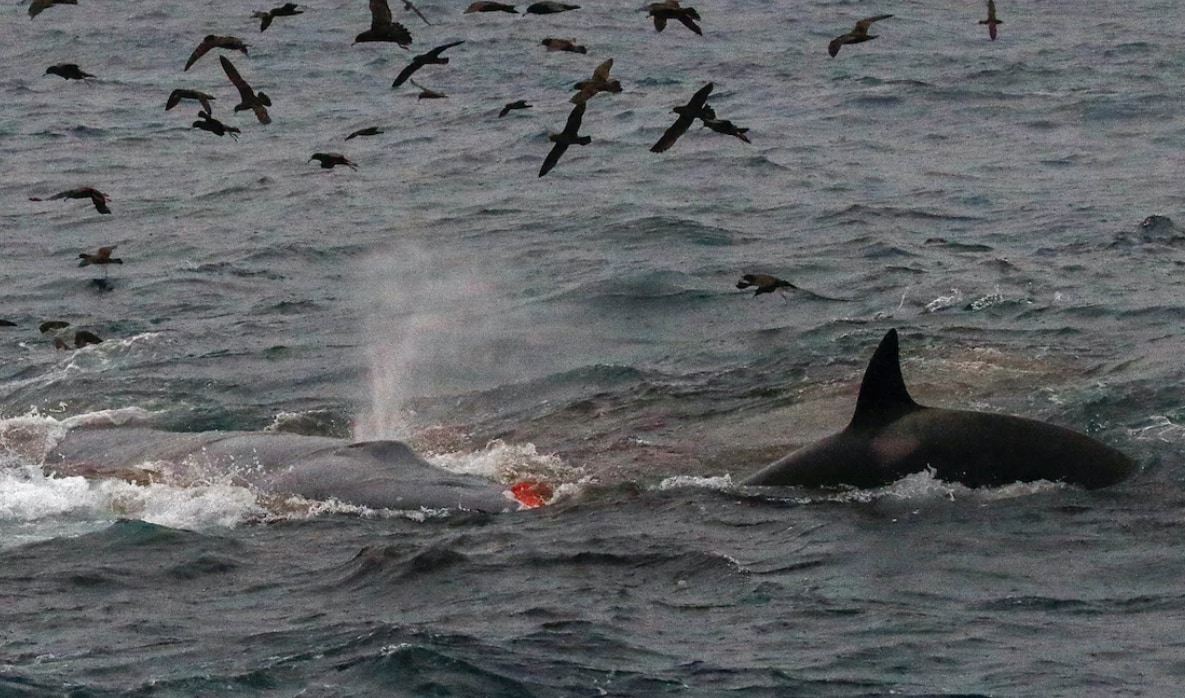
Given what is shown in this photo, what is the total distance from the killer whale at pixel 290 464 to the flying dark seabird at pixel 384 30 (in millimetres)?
Result: 3471

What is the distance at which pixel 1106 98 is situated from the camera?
36750 millimetres

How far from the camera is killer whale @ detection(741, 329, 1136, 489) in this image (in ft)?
51.1

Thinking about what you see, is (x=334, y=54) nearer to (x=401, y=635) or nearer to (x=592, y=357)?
(x=592, y=357)

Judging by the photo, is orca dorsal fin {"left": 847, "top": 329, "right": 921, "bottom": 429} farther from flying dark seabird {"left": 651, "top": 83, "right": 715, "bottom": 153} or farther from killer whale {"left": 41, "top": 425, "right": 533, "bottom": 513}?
killer whale {"left": 41, "top": 425, "right": 533, "bottom": 513}

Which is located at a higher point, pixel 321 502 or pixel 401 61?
pixel 321 502

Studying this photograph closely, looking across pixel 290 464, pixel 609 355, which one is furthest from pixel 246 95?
pixel 609 355

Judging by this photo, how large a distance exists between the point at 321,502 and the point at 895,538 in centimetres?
492

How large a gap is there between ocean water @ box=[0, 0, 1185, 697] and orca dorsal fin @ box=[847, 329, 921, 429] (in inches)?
27.0

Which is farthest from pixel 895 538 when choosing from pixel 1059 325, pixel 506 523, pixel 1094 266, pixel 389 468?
pixel 1094 266

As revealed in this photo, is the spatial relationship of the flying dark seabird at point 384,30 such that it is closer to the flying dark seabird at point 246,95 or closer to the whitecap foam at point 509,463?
the flying dark seabird at point 246,95

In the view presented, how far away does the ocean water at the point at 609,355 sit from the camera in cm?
1306

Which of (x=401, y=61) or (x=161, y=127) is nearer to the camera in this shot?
(x=161, y=127)

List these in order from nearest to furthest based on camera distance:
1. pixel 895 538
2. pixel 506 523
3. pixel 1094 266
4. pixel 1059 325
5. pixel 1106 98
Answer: pixel 895 538, pixel 506 523, pixel 1059 325, pixel 1094 266, pixel 1106 98

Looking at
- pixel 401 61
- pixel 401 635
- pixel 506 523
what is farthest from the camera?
pixel 401 61
